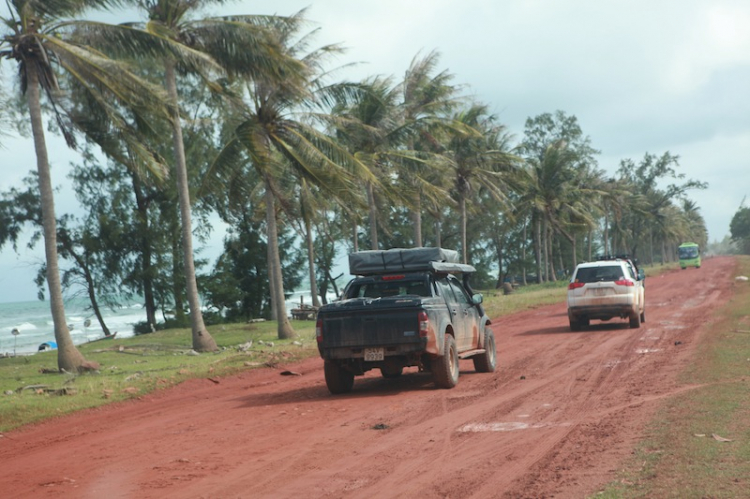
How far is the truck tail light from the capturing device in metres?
11.9

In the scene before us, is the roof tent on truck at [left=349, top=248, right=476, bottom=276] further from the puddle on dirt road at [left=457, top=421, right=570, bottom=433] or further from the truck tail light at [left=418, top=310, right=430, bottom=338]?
the puddle on dirt road at [left=457, top=421, right=570, bottom=433]

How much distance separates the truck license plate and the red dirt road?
0.60 metres

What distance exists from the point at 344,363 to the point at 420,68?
24.0 m

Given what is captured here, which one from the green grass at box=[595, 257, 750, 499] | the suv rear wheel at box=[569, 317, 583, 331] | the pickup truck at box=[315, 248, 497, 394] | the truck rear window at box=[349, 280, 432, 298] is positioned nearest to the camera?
the green grass at box=[595, 257, 750, 499]

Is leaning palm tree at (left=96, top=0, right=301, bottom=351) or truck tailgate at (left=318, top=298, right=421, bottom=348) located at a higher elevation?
leaning palm tree at (left=96, top=0, right=301, bottom=351)

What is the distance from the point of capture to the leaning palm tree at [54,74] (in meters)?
17.1

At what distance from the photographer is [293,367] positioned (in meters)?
17.3

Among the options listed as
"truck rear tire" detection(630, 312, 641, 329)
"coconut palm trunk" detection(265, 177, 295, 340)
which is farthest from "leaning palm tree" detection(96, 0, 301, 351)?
"truck rear tire" detection(630, 312, 641, 329)

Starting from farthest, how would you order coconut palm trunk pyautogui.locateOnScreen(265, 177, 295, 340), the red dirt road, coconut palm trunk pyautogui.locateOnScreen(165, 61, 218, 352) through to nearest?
coconut palm trunk pyautogui.locateOnScreen(265, 177, 295, 340) < coconut palm trunk pyautogui.locateOnScreen(165, 61, 218, 352) < the red dirt road

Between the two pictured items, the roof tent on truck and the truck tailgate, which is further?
the roof tent on truck

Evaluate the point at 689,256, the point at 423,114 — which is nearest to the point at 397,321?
the point at 423,114

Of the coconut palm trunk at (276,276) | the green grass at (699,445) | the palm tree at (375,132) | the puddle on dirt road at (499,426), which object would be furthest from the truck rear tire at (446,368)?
the palm tree at (375,132)

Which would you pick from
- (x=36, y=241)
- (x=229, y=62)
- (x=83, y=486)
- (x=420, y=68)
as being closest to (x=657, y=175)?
(x=420, y=68)

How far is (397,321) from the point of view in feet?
39.3
